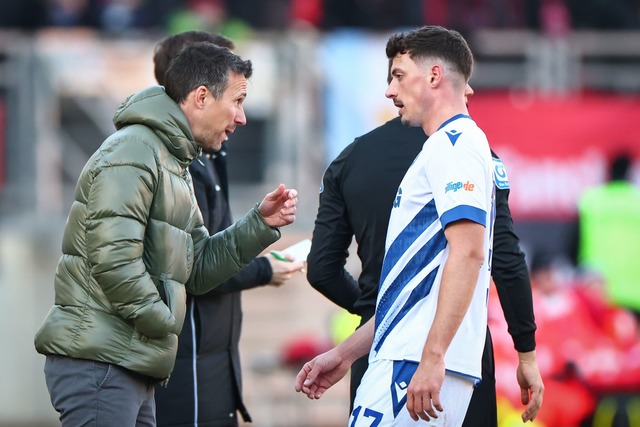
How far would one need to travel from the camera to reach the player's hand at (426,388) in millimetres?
3889

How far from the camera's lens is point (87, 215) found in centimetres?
423

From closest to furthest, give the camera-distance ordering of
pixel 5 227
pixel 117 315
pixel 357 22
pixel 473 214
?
1. pixel 473 214
2. pixel 117 315
3. pixel 5 227
4. pixel 357 22

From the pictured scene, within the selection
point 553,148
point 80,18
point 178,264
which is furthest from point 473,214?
point 80,18

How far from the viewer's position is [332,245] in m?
5.00

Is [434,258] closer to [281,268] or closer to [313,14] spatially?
[281,268]

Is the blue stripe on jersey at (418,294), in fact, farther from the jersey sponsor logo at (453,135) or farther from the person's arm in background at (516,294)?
the person's arm in background at (516,294)

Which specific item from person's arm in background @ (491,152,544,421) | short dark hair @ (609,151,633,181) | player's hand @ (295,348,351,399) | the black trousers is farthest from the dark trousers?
short dark hair @ (609,151,633,181)

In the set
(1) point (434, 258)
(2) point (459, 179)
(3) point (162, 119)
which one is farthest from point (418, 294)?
(3) point (162, 119)

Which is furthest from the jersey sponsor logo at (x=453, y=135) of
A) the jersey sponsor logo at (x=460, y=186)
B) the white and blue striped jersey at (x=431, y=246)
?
the jersey sponsor logo at (x=460, y=186)

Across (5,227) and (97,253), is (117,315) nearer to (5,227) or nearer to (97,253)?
(97,253)

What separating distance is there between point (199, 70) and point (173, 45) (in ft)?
2.94

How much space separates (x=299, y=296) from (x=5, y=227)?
115 inches

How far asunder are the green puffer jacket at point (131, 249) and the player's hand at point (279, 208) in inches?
12.3

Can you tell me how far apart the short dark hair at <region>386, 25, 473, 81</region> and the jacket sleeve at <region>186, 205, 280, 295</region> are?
2.90ft
